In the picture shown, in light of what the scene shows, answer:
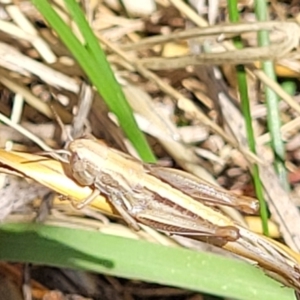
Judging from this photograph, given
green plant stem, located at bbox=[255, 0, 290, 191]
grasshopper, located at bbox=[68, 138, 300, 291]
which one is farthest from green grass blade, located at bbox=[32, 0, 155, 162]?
green plant stem, located at bbox=[255, 0, 290, 191]

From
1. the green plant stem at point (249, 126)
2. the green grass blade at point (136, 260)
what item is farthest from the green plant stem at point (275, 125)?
the green grass blade at point (136, 260)

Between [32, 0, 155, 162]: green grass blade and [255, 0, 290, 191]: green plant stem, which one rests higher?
[32, 0, 155, 162]: green grass blade

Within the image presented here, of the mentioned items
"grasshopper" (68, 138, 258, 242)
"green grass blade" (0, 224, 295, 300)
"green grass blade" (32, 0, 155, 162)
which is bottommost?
"green grass blade" (0, 224, 295, 300)

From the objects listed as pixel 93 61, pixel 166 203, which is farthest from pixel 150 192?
pixel 93 61

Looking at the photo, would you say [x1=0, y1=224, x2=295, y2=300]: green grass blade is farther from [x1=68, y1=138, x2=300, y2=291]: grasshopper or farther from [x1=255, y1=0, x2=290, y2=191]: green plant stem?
[x1=255, y1=0, x2=290, y2=191]: green plant stem

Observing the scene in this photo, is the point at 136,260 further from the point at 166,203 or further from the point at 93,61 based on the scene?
the point at 93,61

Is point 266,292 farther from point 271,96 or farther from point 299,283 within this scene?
point 271,96
